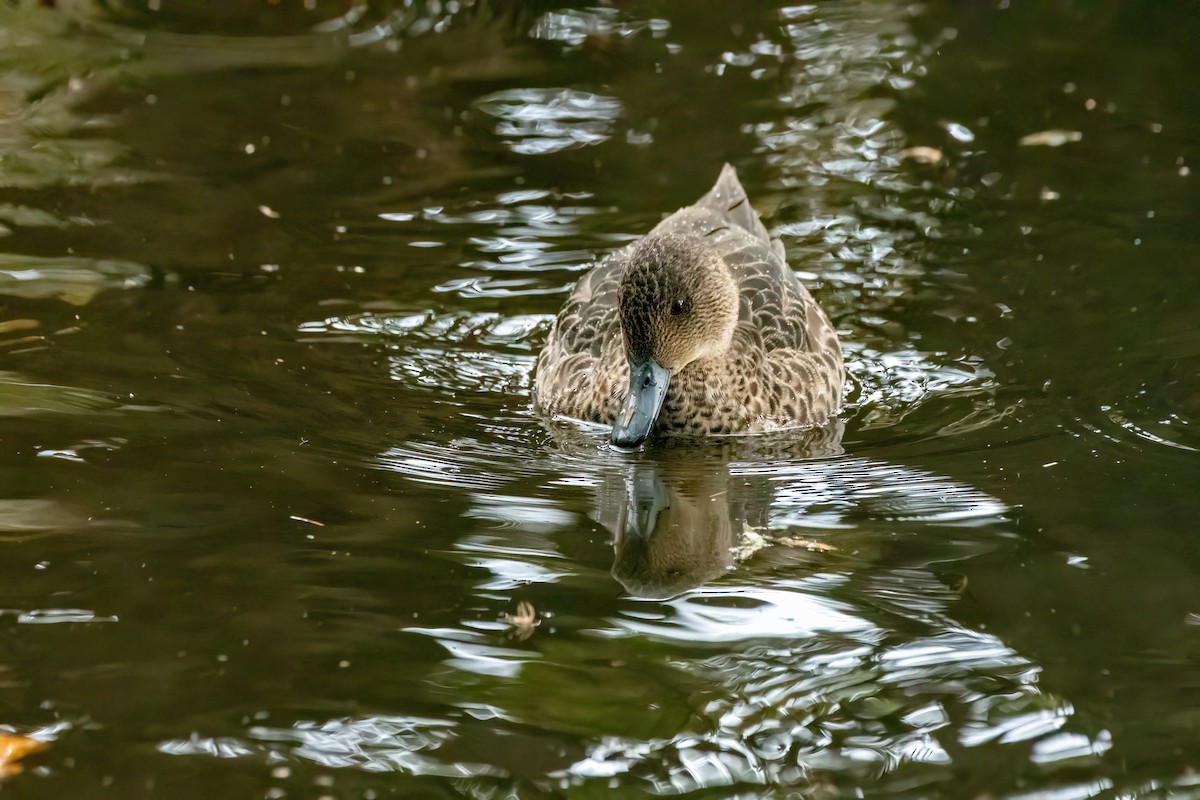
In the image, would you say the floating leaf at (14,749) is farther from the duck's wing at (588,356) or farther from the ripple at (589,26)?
the ripple at (589,26)

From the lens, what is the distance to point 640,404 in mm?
7062

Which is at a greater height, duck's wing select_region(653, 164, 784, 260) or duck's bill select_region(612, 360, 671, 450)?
duck's wing select_region(653, 164, 784, 260)

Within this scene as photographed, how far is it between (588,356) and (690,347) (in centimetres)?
60

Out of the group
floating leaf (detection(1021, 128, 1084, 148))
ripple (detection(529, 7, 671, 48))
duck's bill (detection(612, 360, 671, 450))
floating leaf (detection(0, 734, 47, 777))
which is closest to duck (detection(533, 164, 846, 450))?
duck's bill (detection(612, 360, 671, 450))

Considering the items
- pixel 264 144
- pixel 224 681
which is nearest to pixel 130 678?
pixel 224 681

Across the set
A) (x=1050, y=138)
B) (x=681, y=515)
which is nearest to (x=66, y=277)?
(x=681, y=515)

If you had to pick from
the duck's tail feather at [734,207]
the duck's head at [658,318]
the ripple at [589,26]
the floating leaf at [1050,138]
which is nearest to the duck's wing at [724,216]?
the duck's tail feather at [734,207]

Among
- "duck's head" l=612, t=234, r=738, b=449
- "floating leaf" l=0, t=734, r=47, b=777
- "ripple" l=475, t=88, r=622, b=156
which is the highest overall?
"ripple" l=475, t=88, r=622, b=156

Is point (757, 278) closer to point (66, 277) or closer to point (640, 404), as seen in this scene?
point (640, 404)

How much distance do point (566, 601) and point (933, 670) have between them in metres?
1.24

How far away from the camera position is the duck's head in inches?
278

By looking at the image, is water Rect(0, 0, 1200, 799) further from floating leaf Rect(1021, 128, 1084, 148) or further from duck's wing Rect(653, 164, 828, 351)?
duck's wing Rect(653, 164, 828, 351)

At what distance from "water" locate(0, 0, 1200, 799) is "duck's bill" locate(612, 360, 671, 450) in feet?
0.55

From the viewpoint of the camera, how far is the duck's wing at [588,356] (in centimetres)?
748
